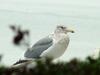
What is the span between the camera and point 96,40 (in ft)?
42.5

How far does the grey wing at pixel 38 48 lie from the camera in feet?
19.9

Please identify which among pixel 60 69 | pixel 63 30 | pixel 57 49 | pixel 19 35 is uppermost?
pixel 19 35

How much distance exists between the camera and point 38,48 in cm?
620

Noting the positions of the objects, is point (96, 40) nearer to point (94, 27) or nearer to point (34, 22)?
point (94, 27)

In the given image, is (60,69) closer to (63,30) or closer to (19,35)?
(19,35)

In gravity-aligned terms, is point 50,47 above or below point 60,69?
below

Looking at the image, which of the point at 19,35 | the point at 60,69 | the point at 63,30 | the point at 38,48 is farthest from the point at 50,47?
the point at 19,35

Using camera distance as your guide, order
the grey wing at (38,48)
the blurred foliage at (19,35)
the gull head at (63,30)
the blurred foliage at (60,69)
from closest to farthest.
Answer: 1. the blurred foliage at (19,35)
2. the blurred foliage at (60,69)
3. the grey wing at (38,48)
4. the gull head at (63,30)

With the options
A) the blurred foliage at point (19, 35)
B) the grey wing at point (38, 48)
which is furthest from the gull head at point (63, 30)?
the blurred foliage at point (19, 35)

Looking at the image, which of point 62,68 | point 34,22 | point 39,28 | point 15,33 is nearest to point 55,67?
point 62,68

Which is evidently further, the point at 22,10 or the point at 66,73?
the point at 22,10

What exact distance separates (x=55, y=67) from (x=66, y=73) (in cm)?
9

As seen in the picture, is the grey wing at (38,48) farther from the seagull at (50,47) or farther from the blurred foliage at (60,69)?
the blurred foliage at (60,69)

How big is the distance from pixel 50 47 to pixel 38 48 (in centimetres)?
15
